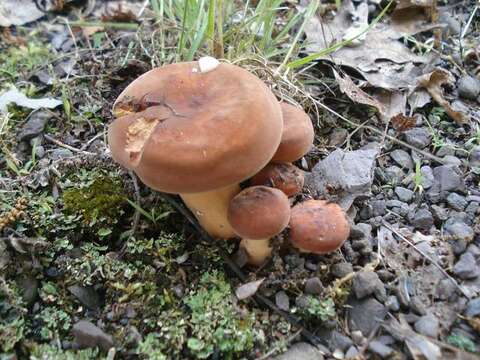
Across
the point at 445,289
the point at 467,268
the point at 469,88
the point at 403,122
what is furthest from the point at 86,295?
the point at 469,88

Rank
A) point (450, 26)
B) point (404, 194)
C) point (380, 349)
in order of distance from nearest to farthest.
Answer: point (380, 349) → point (404, 194) → point (450, 26)

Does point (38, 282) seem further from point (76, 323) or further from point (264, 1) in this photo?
point (264, 1)

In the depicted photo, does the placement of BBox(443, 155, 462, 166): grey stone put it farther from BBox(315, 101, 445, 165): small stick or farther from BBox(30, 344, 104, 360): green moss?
BBox(30, 344, 104, 360): green moss

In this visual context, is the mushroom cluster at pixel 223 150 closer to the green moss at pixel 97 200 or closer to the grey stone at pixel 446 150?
Result: the green moss at pixel 97 200

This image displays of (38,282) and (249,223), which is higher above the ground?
(249,223)

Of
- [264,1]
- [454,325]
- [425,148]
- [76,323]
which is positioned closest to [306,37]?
[264,1]

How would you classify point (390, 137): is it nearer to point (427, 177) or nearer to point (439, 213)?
point (427, 177)

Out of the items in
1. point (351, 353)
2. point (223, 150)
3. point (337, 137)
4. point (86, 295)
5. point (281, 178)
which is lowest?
point (86, 295)
